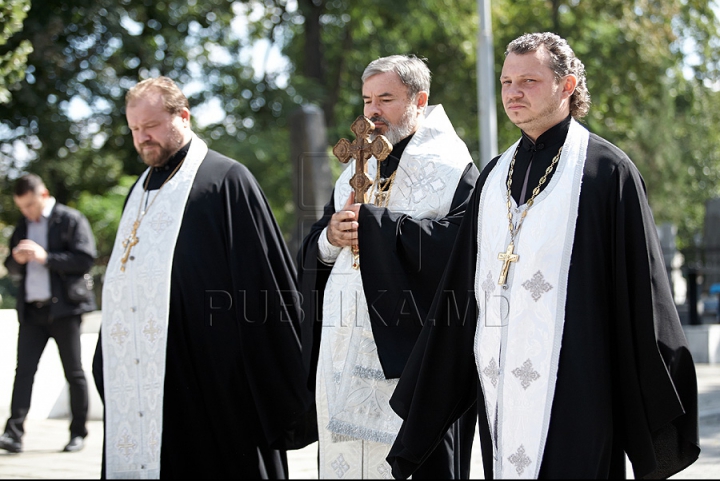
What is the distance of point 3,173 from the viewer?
18156 millimetres

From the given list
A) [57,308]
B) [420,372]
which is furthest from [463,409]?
[57,308]

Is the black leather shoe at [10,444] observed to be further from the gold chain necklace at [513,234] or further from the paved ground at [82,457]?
the gold chain necklace at [513,234]

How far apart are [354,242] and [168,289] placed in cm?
122

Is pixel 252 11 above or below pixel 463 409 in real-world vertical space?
above

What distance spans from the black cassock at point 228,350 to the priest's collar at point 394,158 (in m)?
0.84

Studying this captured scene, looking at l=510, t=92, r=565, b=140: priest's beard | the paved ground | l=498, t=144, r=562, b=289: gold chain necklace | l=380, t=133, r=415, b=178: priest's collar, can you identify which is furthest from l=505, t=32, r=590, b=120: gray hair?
the paved ground

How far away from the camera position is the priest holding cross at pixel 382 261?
175 inches

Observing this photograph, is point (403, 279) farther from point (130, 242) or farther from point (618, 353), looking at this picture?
point (130, 242)

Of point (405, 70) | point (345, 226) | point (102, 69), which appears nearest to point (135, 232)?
point (345, 226)

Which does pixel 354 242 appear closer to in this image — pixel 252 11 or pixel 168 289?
pixel 168 289

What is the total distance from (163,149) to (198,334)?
1.07 m

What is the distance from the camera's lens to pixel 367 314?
181 inches

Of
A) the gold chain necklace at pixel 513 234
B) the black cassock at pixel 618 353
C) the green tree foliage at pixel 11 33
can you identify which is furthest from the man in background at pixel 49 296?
the black cassock at pixel 618 353

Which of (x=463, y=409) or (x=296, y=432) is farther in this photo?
(x=296, y=432)
